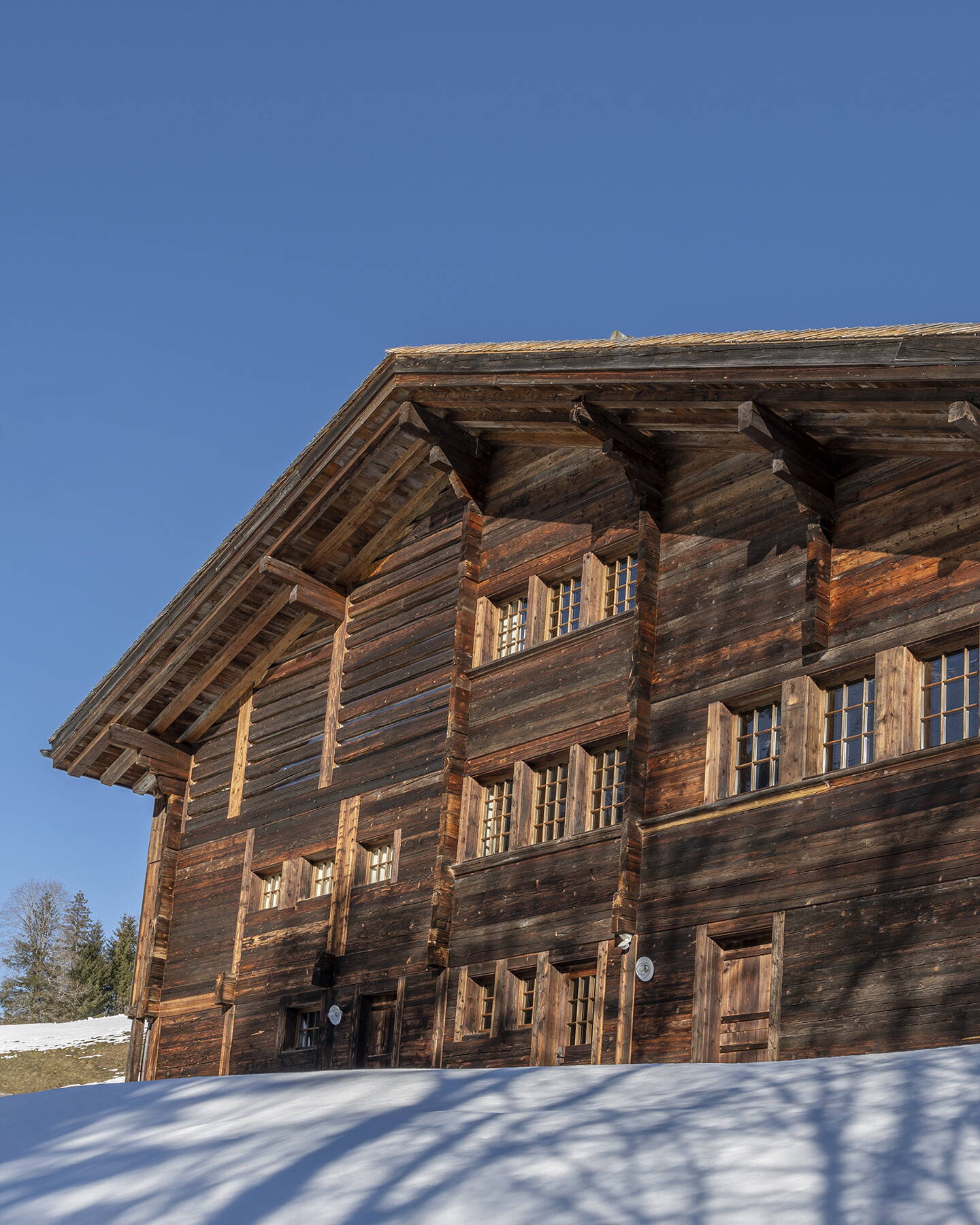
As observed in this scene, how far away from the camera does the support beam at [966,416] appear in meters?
14.0

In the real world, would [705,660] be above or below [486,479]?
below

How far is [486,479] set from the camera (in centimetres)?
2177

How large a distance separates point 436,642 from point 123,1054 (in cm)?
2558

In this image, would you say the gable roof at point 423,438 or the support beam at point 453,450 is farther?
the support beam at point 453,450

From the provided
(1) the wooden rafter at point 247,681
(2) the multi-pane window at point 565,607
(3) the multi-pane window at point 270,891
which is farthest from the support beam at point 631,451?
(3) the multi-pane window at point 270,891

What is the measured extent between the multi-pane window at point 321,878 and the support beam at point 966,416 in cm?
1155

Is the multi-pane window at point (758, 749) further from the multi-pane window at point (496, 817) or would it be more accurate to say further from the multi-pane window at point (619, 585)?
the multi-pane window at point (496, 817)

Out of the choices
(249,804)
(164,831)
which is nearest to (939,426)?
(249,804)

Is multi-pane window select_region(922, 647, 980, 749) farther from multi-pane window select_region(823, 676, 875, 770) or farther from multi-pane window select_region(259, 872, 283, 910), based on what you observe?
multi-pane window select_region(259, 872, 283, 910)

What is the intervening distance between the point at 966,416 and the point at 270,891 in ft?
43.9

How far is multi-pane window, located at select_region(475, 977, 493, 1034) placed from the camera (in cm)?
1872

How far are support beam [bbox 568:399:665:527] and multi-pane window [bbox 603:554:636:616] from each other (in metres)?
0.84

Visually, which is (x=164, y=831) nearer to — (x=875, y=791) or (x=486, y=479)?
(x=486, y=479)

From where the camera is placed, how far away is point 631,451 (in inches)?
728
